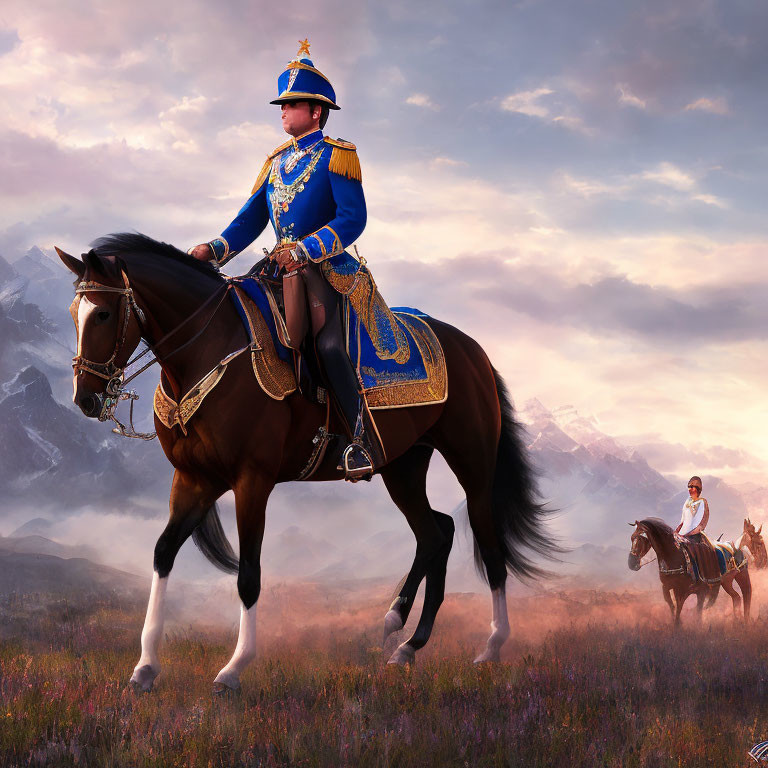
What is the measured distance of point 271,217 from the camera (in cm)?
667

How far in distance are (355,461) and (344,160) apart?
2265 millimetres

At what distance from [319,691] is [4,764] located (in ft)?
6.77

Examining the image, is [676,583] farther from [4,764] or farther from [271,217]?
[4,764]

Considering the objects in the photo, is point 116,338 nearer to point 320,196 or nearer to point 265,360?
point 265,360

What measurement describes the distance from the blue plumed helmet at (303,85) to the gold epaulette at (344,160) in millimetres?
328

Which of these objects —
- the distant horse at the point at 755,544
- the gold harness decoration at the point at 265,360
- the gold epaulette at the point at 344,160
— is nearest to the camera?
the gold harness decoration at the point at 265,360

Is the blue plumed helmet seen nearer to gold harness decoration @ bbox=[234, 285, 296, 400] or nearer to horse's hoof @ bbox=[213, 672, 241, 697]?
gold harness decoration @ bbox=[234, 285, 296, 400]

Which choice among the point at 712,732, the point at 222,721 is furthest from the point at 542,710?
the point at 222,721

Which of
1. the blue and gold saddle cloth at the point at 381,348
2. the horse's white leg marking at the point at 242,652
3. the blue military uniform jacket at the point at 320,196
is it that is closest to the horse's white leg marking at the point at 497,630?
the blue and gold saddle cloth at the point at 381,348

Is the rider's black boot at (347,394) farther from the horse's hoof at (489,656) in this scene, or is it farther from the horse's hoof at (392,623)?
the horse's hoof at (489,656)

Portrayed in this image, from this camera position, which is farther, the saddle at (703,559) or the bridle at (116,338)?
the saddle at (703,559)

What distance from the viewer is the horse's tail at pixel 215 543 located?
653 cm

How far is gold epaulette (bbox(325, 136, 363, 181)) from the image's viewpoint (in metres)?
6.32

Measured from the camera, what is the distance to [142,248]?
5.88m
